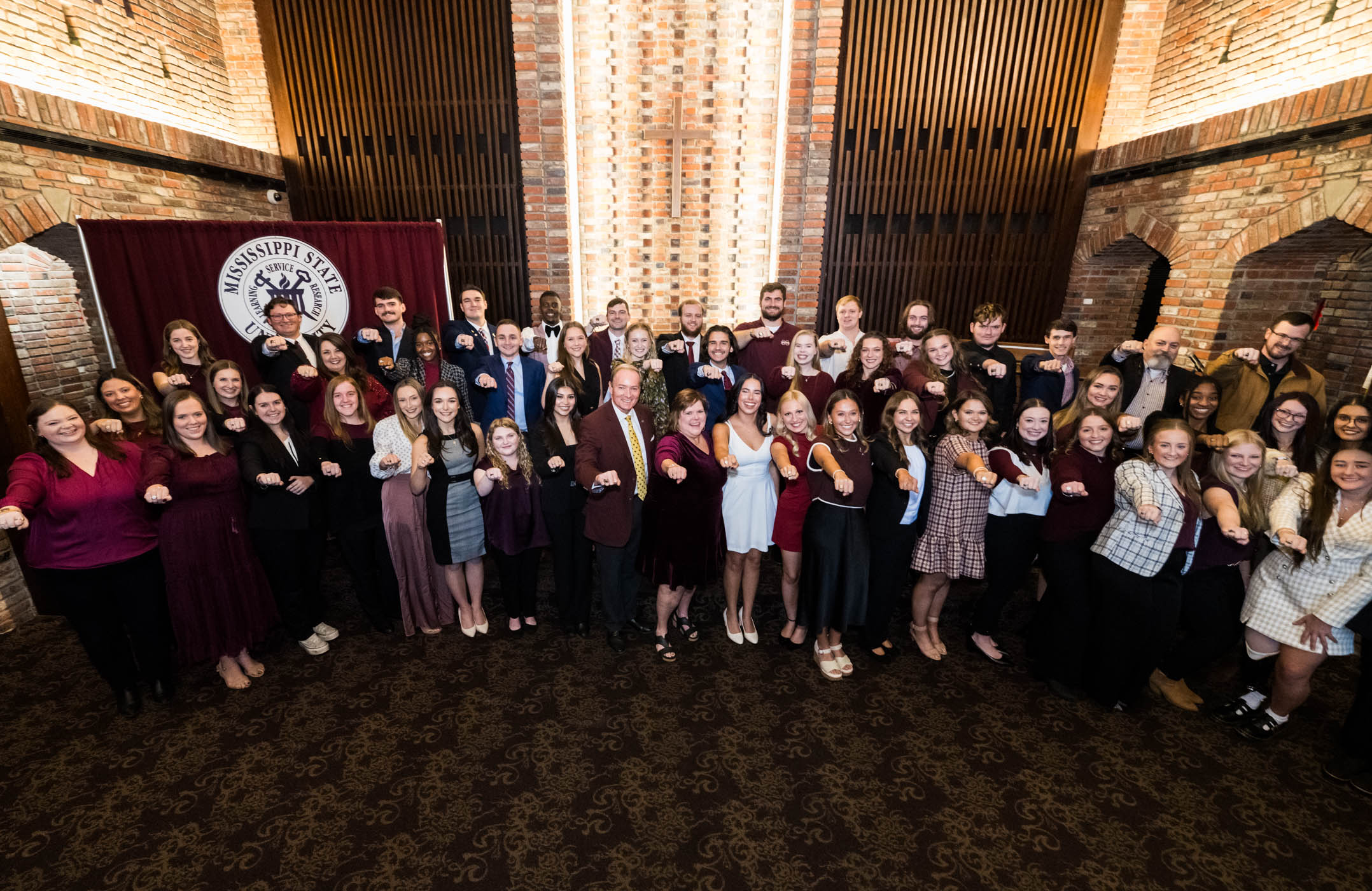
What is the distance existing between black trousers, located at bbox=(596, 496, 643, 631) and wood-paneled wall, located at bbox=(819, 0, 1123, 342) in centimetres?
432

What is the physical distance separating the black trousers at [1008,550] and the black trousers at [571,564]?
7.73 feet

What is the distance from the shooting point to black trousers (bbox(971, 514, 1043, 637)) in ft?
10.3

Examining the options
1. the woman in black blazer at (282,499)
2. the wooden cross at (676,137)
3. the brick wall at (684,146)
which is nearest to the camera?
the woman in black blazer at (282,499)

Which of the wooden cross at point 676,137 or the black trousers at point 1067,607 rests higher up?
the wooden cross at point 676,137

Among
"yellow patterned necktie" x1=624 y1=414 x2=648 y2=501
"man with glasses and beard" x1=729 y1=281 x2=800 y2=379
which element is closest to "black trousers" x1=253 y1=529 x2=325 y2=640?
"yellow patterned necktie" x1=624 y1=414 x2=648 y2=501

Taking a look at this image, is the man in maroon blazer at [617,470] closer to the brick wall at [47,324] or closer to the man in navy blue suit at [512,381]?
the man in navy blue suit at [512,381]

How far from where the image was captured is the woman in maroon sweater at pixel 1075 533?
9.54 feet

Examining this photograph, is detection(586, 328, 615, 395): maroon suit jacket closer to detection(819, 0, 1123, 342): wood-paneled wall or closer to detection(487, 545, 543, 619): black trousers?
detection(487, 545, 543, 619): black trousers

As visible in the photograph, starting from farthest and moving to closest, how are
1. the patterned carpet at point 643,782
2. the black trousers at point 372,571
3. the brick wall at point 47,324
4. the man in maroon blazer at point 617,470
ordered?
the brick wall at point 47,324 → the black trousers at point 372,571 → the man in maroon blazer at point 617,470 → the patterned carpet at point 643,782

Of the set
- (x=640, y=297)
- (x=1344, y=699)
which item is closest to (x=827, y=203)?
(x=640, y=297)

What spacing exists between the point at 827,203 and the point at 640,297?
241 centimetres

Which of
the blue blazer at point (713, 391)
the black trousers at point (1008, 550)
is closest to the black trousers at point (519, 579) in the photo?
the blue blazer at point (713, 391)

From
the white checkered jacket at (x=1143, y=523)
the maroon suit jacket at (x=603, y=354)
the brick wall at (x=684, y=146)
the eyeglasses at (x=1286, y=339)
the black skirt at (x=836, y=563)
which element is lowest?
the black skirt at (x=836, y=563)

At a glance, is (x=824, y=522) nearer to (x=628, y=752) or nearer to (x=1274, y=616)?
(x=628, y=752)
